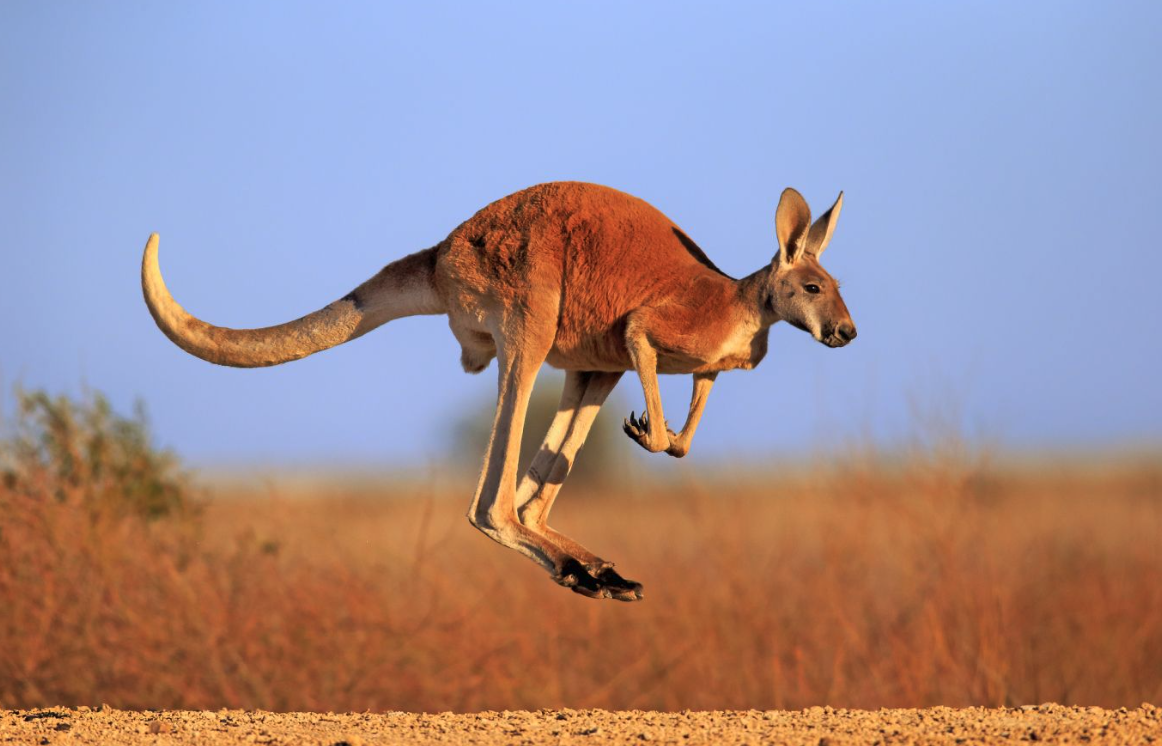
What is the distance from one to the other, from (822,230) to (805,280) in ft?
1.26

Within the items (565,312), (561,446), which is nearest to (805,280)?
(565,312)

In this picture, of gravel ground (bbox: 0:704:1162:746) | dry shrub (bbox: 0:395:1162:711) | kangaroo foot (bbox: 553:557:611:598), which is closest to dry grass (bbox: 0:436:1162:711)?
dry shrub (bbox: 0:395:1162:711)

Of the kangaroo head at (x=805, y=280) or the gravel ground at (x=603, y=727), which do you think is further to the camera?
the kangaroo head at (x=805, y=280)

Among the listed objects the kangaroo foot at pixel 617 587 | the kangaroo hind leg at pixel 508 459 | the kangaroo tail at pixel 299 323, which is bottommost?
the kangaroo foot at pixel 617 587

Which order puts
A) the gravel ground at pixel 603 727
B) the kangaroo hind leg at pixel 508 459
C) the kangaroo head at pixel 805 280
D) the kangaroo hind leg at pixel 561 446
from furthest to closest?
the kangaroo hind leg at pixel 561 446 → the kangaroo hind leg at pixel 508 459 → the kangaroo head at pixel 805 280 → the gravel ground at pixel 603 727

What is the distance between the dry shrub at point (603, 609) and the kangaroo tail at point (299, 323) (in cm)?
403

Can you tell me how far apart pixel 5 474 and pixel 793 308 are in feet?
24.9

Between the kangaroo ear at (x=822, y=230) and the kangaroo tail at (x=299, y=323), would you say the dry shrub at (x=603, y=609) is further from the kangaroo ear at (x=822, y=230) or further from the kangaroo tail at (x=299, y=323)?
the kangaroo ear at (x=822, y=230)

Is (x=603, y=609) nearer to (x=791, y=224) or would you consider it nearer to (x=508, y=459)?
(x=508, y=459)

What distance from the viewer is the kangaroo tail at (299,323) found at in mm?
7484

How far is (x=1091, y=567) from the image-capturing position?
15727mm

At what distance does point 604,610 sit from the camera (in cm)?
1489

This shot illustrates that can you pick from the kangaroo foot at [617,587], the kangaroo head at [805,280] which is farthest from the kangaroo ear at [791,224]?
the kangaroo foot at [617,587]

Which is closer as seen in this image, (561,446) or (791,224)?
(791,224)
